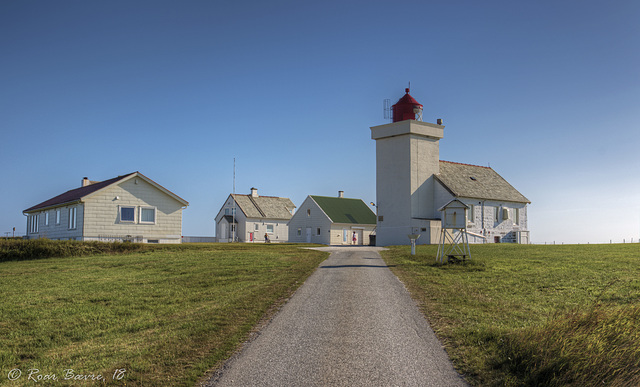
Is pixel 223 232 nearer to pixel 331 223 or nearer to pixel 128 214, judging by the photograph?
pixel 331 223

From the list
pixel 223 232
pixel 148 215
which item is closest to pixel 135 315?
pixel 148 215

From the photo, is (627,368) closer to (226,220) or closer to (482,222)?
(482,222)

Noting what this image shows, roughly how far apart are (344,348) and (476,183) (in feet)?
145

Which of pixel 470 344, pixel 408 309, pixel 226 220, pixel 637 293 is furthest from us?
pixel 226 220

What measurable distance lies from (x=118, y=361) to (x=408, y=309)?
6276 millimetres

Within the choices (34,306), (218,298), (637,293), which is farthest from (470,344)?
(34,306)

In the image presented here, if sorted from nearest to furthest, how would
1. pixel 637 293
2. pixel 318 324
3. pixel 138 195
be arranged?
1. pixel 318 324
2. pixel 637 293
3. pixel 138 195

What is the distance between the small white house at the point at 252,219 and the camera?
2286 inches

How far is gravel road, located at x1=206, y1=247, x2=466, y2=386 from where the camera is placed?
6.55 m

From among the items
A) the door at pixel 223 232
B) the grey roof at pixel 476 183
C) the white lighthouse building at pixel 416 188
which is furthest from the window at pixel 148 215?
the grey roof at pixel 476 183

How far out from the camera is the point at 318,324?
9.51 m

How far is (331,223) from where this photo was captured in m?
49.6

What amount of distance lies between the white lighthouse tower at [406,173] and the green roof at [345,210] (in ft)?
23.0

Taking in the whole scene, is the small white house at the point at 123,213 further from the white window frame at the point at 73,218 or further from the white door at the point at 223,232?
the white door at the point at 223,232
